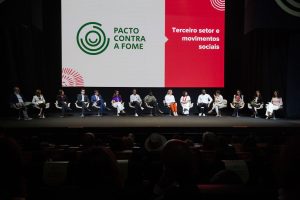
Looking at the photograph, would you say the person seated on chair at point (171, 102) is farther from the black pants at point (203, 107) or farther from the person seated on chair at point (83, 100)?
the person seated on chair at point (83, 100)

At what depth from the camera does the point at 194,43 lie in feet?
35.1
